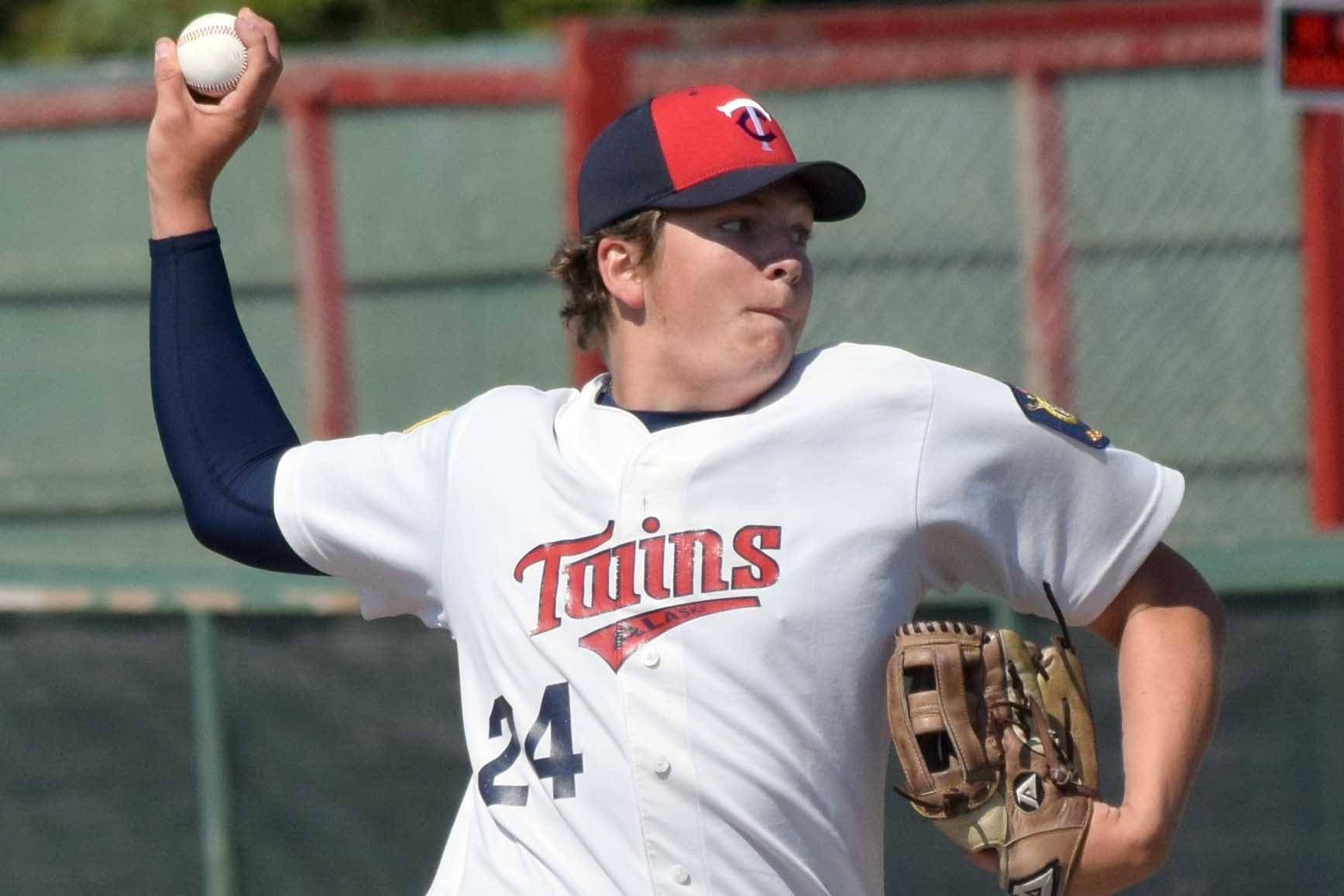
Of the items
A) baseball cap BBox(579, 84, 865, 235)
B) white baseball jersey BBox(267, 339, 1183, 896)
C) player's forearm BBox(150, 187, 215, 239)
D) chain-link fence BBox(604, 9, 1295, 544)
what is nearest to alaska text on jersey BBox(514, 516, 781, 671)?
white baseball jersey BBox(267, 339, 1183, 896)

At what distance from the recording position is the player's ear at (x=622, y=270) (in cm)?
270

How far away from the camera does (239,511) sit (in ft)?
9.00

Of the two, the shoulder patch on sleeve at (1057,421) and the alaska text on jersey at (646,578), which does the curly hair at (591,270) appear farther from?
the shoulder patch on sleeve at (1057,421)

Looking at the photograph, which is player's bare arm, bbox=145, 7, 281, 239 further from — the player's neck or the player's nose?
the player's nose

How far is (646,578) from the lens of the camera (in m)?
2.46

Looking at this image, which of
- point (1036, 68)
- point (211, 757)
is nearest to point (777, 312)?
point (211, 757)

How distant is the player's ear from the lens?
2695 millimetres

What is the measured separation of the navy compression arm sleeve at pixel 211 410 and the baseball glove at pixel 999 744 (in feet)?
3.13

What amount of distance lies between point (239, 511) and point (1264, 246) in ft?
18.7

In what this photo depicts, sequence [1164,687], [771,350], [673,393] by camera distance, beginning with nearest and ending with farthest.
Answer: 1. [1164,687]
2. [771,350]
3. [673,393]

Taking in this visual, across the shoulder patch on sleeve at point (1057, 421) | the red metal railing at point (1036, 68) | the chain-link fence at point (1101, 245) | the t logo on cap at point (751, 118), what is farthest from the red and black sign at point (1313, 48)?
the shoulder patch on sleeve at point (1057, 421)

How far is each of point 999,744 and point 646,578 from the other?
481 mm

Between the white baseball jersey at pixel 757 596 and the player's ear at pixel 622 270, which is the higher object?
the player's ear at pixel 622 270

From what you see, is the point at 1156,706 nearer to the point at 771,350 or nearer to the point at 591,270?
the point at 771,350
